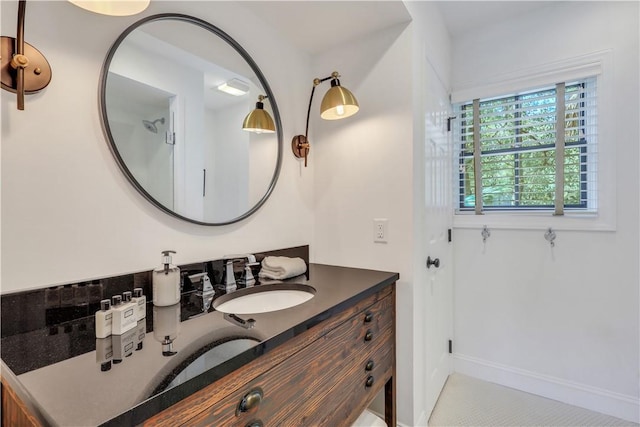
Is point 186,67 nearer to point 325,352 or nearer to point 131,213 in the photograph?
point 131,213

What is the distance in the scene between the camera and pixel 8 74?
0.80 m

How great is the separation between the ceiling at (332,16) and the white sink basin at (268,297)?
128 centimetres

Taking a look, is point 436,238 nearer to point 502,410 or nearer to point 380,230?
point 380,230

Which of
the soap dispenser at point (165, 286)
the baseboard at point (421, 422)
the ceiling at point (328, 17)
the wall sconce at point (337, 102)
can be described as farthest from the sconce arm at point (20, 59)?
the baseboard at point (421, 422)

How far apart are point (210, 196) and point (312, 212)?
685mm

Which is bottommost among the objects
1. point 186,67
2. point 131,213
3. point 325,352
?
point 325,352

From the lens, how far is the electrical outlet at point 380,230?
1.57 meters

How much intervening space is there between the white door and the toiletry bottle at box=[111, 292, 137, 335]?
130cm

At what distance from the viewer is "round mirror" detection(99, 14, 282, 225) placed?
3.44ft

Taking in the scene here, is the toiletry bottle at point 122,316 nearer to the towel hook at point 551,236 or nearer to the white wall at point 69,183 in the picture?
the white wall at point 69,183

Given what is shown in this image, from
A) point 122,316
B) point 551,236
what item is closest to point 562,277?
point 551,236

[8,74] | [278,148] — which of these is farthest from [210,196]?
[8,74]

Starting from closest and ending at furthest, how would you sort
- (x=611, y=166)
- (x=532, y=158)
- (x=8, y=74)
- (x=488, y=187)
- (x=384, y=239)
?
(x=8, y=74) → (x=384, y=239) → (x=611, y=166) → (x=532, y=158) → (x=488, y=187)

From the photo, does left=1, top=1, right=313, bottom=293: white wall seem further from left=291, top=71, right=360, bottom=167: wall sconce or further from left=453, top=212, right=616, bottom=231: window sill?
left=453, top=212, right=616, bottom=231: window sill
